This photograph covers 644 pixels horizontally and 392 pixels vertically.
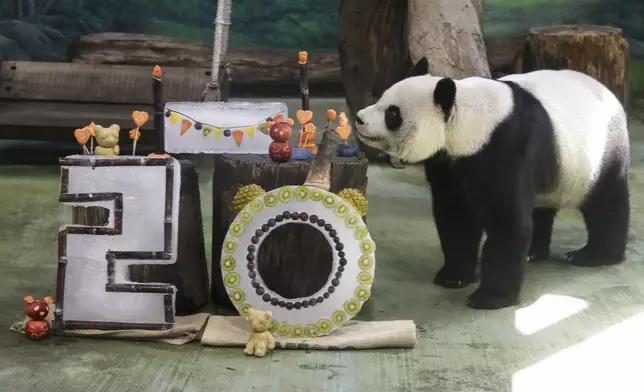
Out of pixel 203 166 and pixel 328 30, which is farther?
pixel 328 30

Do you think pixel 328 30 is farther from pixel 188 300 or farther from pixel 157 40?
pixel 188 300

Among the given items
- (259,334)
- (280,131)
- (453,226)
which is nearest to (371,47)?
(453,226)

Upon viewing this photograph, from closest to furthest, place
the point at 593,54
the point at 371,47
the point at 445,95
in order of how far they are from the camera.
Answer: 1. the point at 445,95
2. the point at 593,54
3. the point at 371,47

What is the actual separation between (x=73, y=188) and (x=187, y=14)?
4511mm

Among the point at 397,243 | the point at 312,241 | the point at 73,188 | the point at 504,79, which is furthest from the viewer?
the point at 397,243

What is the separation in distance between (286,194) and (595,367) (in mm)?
1041

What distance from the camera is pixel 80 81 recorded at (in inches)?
213

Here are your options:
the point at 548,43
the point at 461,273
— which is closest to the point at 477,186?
the point at 461,273

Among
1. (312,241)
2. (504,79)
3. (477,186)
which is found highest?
(504,79)

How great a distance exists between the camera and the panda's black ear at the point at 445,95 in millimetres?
3012

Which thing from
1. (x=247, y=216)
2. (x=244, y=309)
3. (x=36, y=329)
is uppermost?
(x=247, y=216)

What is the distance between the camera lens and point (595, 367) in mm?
2682

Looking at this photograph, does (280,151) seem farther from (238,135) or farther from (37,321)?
(37,321)

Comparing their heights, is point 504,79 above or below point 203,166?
above
